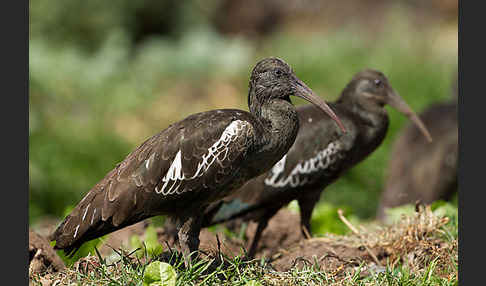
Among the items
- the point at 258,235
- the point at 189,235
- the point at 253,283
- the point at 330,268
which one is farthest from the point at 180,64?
the point at 253,283

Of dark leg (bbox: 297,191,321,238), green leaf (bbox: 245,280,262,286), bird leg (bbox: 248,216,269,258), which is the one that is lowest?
bird leg (bbox: 248,216,269,258)

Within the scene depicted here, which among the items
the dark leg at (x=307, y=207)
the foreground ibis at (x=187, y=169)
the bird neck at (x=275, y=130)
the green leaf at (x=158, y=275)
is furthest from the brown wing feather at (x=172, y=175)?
the dark leg at (x=307, y=207)

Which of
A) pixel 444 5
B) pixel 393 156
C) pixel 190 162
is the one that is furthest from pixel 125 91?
pixel 444 5

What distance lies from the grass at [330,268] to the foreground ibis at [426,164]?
2.32 metres

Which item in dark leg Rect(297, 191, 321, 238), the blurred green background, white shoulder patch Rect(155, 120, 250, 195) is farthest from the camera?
the blurred green background

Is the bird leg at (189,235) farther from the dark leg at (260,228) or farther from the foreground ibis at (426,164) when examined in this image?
the foreground ibis at (426,164)

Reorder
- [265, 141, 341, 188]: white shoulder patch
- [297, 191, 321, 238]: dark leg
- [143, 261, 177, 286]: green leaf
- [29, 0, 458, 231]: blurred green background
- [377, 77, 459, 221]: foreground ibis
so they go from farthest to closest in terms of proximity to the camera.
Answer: [29, 0, 458, 231]: blurred green background, [377, 77, 459, 221]: foreground ibis, [297, 191, 321, 238]: dark leg, [265, 141, 341, 188]: white shoulder patch, [143, 261, 177, 286]: green leaf

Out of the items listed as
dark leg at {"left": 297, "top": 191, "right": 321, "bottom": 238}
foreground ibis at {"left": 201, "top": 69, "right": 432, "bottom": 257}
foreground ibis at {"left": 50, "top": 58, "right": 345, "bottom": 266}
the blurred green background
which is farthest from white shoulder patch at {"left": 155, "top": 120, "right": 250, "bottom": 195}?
the blurred green background

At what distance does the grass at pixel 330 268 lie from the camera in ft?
14.9

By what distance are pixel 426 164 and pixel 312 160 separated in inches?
103

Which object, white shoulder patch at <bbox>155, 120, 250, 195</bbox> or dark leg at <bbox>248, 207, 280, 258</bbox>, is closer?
white shoulder patch at <bbox>155, 120, 250, 195</bbox>

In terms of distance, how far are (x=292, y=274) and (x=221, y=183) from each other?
2.47ft

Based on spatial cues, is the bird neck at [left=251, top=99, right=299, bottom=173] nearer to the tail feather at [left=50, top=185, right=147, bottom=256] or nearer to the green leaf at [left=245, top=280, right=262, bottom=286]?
the green leaf at [left=245, top=280, right=262, bottom=286]

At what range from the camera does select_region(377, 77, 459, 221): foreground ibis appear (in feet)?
27.1
